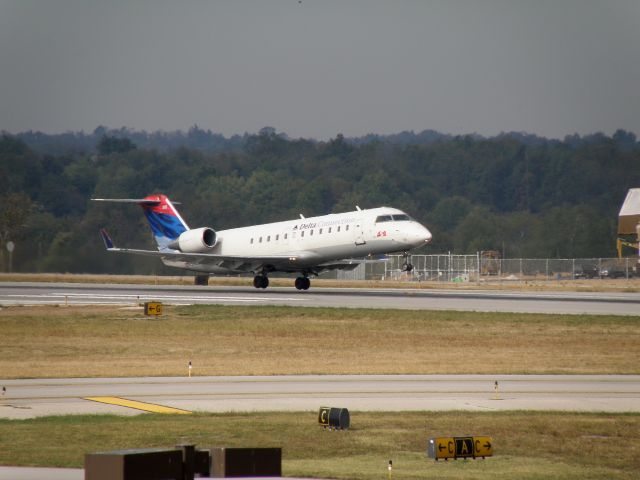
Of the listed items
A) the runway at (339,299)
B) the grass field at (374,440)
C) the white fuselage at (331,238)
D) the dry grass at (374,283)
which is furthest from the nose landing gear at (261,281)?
the grass field at (374,440)

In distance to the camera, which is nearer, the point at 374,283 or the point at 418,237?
the point at 418,237

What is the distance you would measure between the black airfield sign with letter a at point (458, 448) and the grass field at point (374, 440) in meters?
0.12

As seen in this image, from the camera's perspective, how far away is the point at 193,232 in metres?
62.5

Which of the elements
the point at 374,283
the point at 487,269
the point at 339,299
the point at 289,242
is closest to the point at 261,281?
the point at 289,242

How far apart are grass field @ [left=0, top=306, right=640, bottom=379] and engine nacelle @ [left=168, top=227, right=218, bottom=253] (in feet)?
46.7

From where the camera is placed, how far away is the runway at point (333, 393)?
892 inches

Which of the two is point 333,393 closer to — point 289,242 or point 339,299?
point 339,299

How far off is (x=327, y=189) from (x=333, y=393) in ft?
389

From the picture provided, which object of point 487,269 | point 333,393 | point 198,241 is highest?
point 198,241

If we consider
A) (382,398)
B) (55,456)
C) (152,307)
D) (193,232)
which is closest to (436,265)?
(193,232)

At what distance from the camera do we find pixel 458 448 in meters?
17.7

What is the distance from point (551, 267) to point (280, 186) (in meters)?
56.9

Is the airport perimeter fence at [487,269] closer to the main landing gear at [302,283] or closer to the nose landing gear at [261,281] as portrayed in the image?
the nose landing gear at [261,281]

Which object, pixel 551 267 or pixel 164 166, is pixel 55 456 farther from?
pixel 164 166
